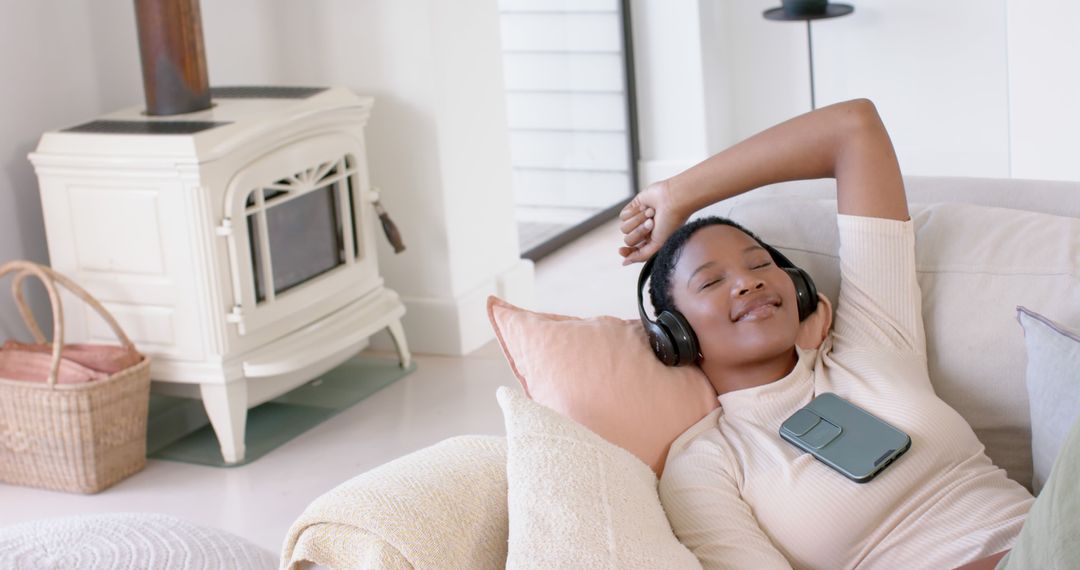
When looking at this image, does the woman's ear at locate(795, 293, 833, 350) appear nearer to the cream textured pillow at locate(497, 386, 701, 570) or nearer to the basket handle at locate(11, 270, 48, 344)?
the cream textured pillow at locate(497, 386, 701, 570)

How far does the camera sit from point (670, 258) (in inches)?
69.1

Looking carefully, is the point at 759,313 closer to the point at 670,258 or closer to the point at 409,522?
the point at 670,258

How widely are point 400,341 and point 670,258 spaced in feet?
6.10

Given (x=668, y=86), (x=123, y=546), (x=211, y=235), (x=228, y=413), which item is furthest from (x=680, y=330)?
(x=668, y=86)

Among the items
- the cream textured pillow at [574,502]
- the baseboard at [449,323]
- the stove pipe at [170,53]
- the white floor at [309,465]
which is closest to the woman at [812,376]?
the cream textured pillow at [574,502]

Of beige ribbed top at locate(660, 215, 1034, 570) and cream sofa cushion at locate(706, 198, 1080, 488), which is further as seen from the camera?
cream sofa cushion at locate(706, 198, 1080, 488)

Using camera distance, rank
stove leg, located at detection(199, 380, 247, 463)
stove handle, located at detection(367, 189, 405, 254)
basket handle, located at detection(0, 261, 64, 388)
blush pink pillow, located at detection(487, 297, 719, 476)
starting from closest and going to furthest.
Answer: blush pink pillow, located at detection(487, 297, 719, 476) < basket handle, located at detection(0, 261, 64, 388) < stove leg, located at detection(199, 380, 247, 463) < stove handle, located at detection(367, 189, 405, 254)

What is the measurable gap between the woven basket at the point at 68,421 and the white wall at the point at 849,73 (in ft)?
8.65

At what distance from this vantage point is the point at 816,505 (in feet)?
4.95

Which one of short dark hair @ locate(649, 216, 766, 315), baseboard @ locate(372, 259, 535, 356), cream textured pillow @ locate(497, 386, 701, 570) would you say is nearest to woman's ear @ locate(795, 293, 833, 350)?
short dark hair @ locate(649, 216, 766, 315)

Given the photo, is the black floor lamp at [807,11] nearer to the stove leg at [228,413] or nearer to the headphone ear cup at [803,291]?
the stove leg at [228,413]

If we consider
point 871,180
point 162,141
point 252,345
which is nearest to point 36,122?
point 162,141

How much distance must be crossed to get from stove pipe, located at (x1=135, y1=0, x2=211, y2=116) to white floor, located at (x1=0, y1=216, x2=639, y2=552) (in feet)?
2.75

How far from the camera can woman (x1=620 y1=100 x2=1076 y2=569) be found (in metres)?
1.51
